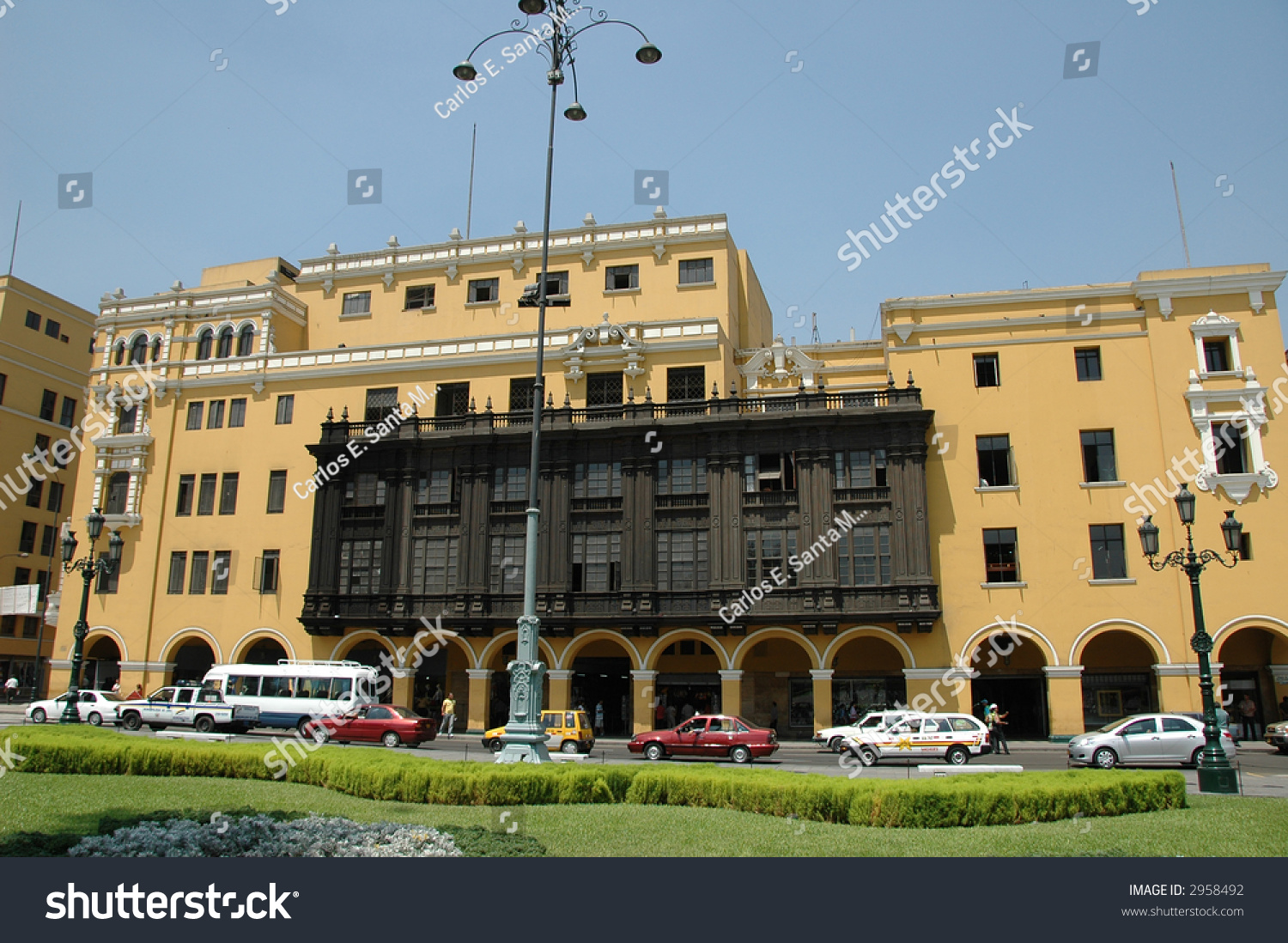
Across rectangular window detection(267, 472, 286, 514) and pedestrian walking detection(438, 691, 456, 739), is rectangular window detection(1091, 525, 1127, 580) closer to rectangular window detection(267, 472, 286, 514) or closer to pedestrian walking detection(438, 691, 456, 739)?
pedestrian walking detection(438, 691, 456, 739)

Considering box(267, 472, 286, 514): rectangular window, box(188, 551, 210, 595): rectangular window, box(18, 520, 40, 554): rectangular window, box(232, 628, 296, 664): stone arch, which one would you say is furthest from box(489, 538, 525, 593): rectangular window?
box(18, 520, 40, 554): rectangular window

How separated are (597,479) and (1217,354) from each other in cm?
2415

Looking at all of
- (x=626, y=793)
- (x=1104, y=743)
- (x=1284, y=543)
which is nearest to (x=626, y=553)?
(x=1104, y=743)

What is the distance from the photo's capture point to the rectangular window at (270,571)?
132ft

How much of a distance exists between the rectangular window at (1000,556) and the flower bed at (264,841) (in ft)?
91.0

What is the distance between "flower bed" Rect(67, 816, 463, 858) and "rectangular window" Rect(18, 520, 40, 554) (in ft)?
174

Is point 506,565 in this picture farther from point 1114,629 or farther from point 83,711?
point 1114,629

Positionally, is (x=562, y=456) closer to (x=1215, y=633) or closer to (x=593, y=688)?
(x=593, y=688)

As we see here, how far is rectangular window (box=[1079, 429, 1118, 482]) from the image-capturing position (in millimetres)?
34500

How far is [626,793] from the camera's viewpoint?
50.9 feet

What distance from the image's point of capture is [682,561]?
35.8 m

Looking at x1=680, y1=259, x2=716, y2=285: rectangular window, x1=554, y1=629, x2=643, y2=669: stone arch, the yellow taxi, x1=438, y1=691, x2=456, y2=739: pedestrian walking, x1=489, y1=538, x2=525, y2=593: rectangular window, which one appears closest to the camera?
the yellow taxi
